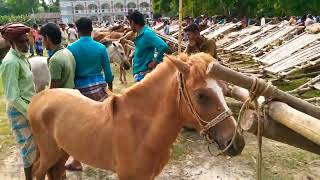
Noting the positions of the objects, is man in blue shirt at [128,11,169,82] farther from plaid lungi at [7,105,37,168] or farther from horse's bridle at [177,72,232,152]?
horse's bridle at [177,72,232,152]

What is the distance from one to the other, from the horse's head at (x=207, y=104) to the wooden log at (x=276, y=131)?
0.18 meters

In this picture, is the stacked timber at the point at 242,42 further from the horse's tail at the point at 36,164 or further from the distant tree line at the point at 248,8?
the distant tree line at the point at 248,8

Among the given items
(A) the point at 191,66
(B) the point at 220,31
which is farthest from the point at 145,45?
(B) the point at 220,31

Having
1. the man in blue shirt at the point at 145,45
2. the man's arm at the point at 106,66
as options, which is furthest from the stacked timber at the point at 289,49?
the man's arm at the point at 106,66

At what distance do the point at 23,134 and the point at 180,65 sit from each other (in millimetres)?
2265

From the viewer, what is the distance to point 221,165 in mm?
5355

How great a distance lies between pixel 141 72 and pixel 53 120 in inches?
75.8

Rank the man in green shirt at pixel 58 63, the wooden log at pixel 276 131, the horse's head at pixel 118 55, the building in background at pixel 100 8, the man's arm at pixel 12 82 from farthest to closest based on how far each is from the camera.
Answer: the building in background at pixel 100 8, the horse's head at pixel 118 55, the man in green shirt at pixel 58 63, the man's arm at pixel 12 82, the wooden log at pixel 276 131

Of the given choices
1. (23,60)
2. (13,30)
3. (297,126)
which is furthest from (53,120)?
(297,126)

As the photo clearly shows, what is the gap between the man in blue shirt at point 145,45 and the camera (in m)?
5.42

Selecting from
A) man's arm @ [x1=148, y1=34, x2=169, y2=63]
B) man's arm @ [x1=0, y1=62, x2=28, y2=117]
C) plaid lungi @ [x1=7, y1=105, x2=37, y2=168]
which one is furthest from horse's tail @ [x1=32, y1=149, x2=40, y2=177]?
man's arm @ [x1=148, y1=34, x2=169, y2=63]

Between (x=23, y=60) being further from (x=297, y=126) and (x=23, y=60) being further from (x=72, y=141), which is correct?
(x=297, y=126)

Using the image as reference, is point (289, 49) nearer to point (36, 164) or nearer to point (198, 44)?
point (198, 44)

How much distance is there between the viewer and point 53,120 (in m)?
3.96
